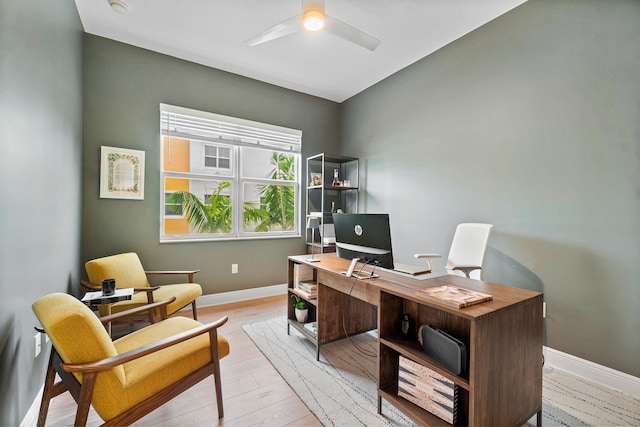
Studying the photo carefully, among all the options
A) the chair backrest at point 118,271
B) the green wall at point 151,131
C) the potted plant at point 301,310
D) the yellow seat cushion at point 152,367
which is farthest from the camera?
the green wall at point 151,131

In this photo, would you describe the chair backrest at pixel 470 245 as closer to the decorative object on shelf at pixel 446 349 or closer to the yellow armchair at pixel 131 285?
the decorative object on shelf at pixel 446 349

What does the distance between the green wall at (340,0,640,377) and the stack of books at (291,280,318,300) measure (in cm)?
151

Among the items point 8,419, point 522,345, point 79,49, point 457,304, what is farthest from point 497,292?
point 79,49

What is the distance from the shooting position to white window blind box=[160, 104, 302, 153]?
10.7 feet

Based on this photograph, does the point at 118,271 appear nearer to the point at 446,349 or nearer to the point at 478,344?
the point at 446,349

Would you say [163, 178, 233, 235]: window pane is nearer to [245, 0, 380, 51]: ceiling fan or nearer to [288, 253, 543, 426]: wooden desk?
[245, 0, 380, 51]: ceiling fan

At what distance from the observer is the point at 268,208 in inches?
158

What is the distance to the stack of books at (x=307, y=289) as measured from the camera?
234 cm

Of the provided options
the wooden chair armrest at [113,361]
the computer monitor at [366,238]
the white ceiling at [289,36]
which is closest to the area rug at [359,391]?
the computer monitor at [366,238]

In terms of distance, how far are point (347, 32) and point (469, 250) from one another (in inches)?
83.7

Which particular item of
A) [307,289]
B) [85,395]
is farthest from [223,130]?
[85,395]

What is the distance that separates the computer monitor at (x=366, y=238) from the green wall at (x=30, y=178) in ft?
5.78

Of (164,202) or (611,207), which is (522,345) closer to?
(611,207)

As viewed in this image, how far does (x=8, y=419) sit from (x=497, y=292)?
242 centimetres
